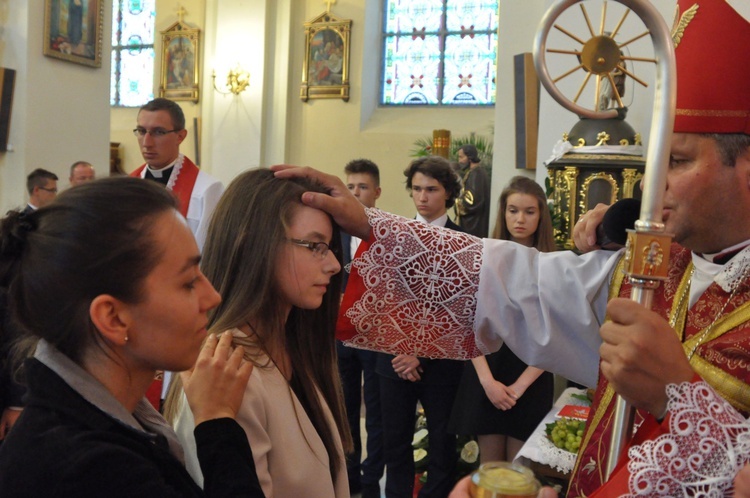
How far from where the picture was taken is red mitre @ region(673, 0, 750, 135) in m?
1.57

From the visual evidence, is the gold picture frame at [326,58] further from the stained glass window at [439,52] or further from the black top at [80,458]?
the black top at [80,458]

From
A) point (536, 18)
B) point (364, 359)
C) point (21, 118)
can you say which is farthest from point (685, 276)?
point (21, 118)

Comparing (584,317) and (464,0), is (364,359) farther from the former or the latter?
(464,0)

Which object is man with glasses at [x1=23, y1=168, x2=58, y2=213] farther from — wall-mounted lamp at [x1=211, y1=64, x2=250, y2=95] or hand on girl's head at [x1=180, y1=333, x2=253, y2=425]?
wall-mounted lamp at [x1=211, y1=64, x2=250, y2=95]

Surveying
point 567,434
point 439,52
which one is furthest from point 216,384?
point 439,52

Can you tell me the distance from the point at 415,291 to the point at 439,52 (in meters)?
10.8

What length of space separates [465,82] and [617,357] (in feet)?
36.8

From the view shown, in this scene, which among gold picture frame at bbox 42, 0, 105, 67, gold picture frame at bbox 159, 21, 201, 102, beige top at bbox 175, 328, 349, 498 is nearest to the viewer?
beige top at bbox 175, 328, 349, 498

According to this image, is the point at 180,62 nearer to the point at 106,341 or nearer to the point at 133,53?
the point at 133,53

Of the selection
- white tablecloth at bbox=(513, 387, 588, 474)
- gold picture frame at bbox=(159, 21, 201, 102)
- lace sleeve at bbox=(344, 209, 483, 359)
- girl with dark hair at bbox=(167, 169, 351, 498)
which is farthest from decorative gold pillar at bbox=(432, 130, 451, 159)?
girl with dark hair at bbox=(167, 169, 351, 498)

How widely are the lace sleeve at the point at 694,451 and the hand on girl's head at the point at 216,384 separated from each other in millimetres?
758

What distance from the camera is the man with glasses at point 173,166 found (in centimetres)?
425

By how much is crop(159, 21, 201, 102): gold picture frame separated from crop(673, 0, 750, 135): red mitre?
39.6ft

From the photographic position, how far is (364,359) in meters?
4.40
